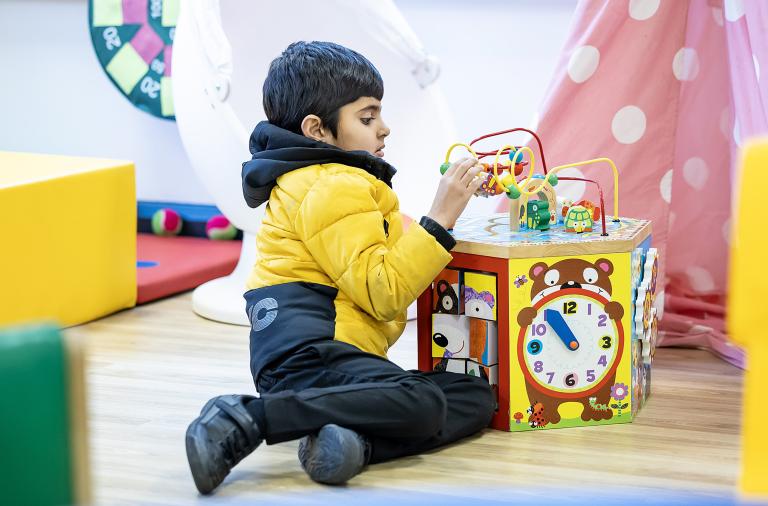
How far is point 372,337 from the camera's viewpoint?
148cm

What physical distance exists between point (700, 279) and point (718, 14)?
51 cm

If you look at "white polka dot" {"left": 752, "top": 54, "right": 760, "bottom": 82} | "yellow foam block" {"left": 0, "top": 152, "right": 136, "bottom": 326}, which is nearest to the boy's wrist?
"white polka dot" {"left": 752, "top": 54, "right": 760, "bottom": 82}

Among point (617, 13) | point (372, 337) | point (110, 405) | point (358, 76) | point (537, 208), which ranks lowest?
point (110, 405)

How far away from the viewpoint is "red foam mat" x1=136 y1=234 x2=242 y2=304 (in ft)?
7.79

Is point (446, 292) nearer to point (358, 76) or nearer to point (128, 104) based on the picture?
point (358, 76)

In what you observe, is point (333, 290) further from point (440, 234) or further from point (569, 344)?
point (569, 344)

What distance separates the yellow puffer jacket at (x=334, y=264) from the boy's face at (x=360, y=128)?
0.07 meters

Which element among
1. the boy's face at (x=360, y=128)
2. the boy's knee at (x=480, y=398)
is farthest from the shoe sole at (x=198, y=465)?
the boy's face at (x=360, y=128)

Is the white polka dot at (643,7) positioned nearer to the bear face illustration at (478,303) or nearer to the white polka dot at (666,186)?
the white polka dot at (666,186)

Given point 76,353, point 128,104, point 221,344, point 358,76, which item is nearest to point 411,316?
point 221,344

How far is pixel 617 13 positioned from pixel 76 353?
146 centimetres

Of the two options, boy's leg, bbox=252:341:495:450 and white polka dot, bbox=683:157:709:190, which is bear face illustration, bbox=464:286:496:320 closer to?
boy's leg, bbox=252:341:495:450

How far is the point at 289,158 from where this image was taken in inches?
58.2

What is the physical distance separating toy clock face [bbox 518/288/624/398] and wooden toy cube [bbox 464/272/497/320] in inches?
2.1
